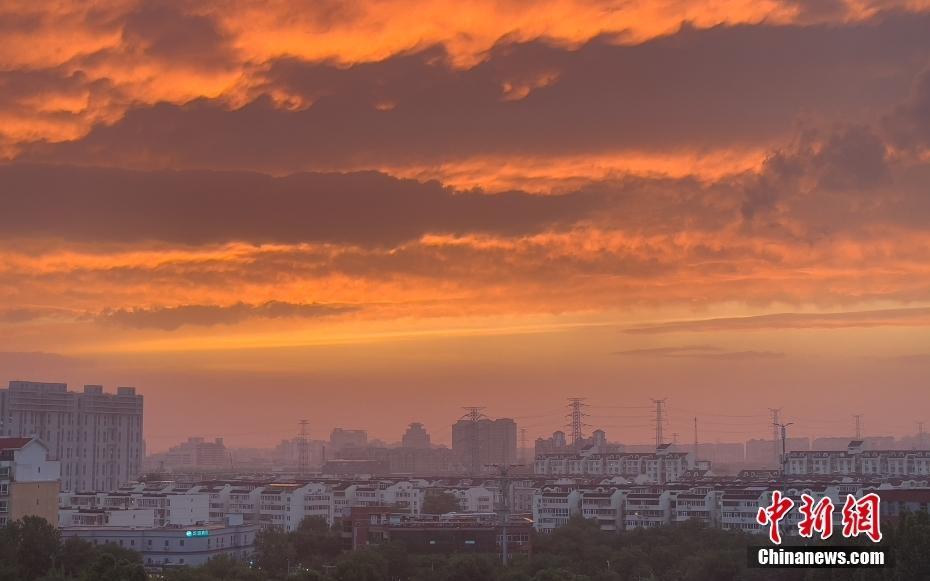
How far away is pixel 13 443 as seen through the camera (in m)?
46.3

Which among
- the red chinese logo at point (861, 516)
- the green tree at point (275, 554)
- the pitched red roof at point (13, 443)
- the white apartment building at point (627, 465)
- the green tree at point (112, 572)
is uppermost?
the pitched red roof at point (13, 443)

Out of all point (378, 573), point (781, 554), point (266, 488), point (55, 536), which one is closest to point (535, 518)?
point (266, 488)

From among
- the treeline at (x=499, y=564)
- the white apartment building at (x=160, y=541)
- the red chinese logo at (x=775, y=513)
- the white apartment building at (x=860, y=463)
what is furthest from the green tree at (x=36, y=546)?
the white apartment building at (x=860, y=463)

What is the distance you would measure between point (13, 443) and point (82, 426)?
4777cm

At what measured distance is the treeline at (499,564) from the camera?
2967 cm

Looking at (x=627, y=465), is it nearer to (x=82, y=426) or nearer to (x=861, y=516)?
(x=82, y=426)

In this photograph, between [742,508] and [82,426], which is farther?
[82,426]

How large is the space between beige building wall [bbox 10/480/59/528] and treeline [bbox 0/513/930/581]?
577 cm

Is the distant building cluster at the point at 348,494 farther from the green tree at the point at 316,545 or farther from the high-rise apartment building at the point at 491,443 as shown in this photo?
the high-rise apartment building at the point at 491,443

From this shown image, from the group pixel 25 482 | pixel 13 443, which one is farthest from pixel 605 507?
pixel 13 443

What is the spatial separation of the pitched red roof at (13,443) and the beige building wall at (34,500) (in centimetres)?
137

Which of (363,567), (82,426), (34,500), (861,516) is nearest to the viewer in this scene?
(861,516)

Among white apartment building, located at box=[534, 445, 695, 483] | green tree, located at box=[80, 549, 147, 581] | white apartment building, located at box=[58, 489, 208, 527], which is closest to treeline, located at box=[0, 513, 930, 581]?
green tree, located at box=[80, 549, 147, 581]
